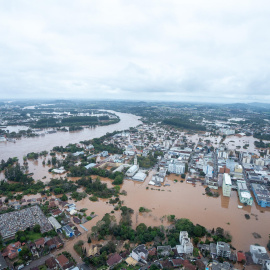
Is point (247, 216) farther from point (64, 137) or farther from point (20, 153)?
point (64, 137)

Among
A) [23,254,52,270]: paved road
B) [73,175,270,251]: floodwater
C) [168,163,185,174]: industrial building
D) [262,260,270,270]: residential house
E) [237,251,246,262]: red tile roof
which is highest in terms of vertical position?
[168,163,185,174]: industrial building

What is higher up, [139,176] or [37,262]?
[139,176]

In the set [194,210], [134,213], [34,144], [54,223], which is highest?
[34,144]

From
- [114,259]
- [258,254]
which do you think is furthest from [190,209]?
[114,259]

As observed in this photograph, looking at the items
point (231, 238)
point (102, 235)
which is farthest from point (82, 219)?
point (231, 238)

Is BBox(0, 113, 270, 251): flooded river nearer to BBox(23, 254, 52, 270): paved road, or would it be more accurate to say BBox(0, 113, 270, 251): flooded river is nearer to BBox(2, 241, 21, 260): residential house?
BBox(23, 254, 52, 270): paved road

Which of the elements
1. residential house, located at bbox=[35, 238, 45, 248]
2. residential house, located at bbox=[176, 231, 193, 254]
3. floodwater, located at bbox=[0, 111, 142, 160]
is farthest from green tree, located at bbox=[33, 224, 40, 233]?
floodwater, located at bbox=[0, 111, 142, 160]

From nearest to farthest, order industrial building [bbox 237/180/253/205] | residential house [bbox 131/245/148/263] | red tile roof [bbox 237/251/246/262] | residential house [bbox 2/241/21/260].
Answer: residential house [bbox 131/245/148/263], residential house [bbox 2/241/21/260], red tile roof [bbox 237/251/246/262], industrial building [bbox 237/180/253/205]

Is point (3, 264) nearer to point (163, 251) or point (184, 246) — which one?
point (163, 251)
